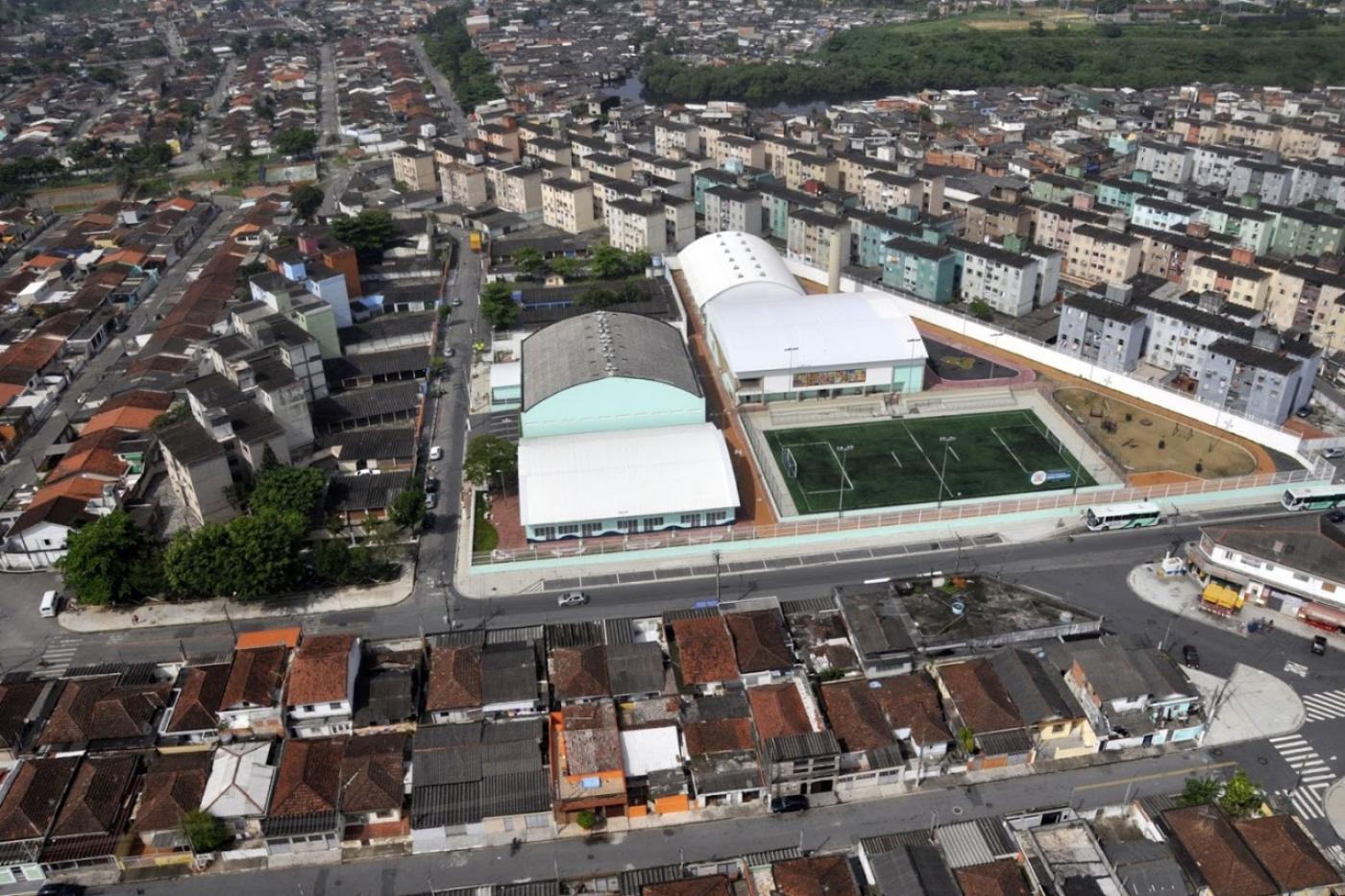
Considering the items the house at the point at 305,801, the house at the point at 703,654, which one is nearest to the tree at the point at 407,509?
the house at the point at 305,801

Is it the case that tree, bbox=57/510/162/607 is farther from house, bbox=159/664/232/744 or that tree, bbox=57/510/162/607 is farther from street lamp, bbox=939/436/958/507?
street lamp, bbox=939/436/958/507

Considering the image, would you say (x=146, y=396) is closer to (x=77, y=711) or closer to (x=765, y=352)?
(x=77, y=711)

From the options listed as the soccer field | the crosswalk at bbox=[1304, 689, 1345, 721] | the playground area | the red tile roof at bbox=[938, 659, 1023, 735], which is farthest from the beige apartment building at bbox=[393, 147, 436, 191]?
the crosswalk at bbox=[1304, 689, 1345, 721]

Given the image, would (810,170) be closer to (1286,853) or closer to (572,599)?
(572,599)

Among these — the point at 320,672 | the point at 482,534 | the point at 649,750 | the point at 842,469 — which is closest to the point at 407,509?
the point at 482,534

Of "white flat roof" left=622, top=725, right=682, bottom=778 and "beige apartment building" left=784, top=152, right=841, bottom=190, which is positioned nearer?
"white flat roof" left=622, top=725, right=682, bottom=778

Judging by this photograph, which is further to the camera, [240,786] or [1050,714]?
[1050,714]

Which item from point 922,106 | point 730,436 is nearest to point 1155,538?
point 730,436
